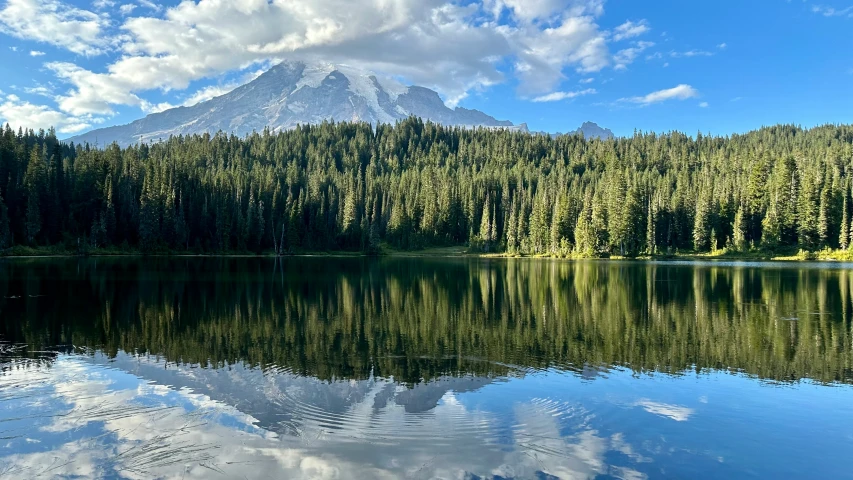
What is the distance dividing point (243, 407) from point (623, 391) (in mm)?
11871

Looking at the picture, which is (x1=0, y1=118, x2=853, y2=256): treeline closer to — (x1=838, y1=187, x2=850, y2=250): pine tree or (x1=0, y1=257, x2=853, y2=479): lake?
(x1=838, y1=187, x2=850, y2=250): pine tree

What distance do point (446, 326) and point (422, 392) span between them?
12.1m

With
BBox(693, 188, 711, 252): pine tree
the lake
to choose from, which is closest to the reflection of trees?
the lake

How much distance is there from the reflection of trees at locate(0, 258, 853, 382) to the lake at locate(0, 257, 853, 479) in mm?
174

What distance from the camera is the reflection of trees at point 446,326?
21703 mm

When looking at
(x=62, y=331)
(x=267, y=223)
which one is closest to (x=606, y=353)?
(x=62, y=331)

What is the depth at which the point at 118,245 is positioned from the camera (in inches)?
4754

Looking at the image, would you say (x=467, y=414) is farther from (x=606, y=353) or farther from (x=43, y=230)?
(x=43, y=230)

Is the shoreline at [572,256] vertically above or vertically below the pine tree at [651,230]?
below

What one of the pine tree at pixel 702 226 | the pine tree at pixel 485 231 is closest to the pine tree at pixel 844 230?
the pine tree at pixel 702 226

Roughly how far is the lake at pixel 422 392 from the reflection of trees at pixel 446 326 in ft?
0.57

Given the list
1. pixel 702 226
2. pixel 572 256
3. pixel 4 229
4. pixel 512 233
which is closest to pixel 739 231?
pixel 702 226

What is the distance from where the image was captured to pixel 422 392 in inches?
690

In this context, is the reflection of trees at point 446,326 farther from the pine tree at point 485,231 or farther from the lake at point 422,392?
the pine tree at point 485,231
